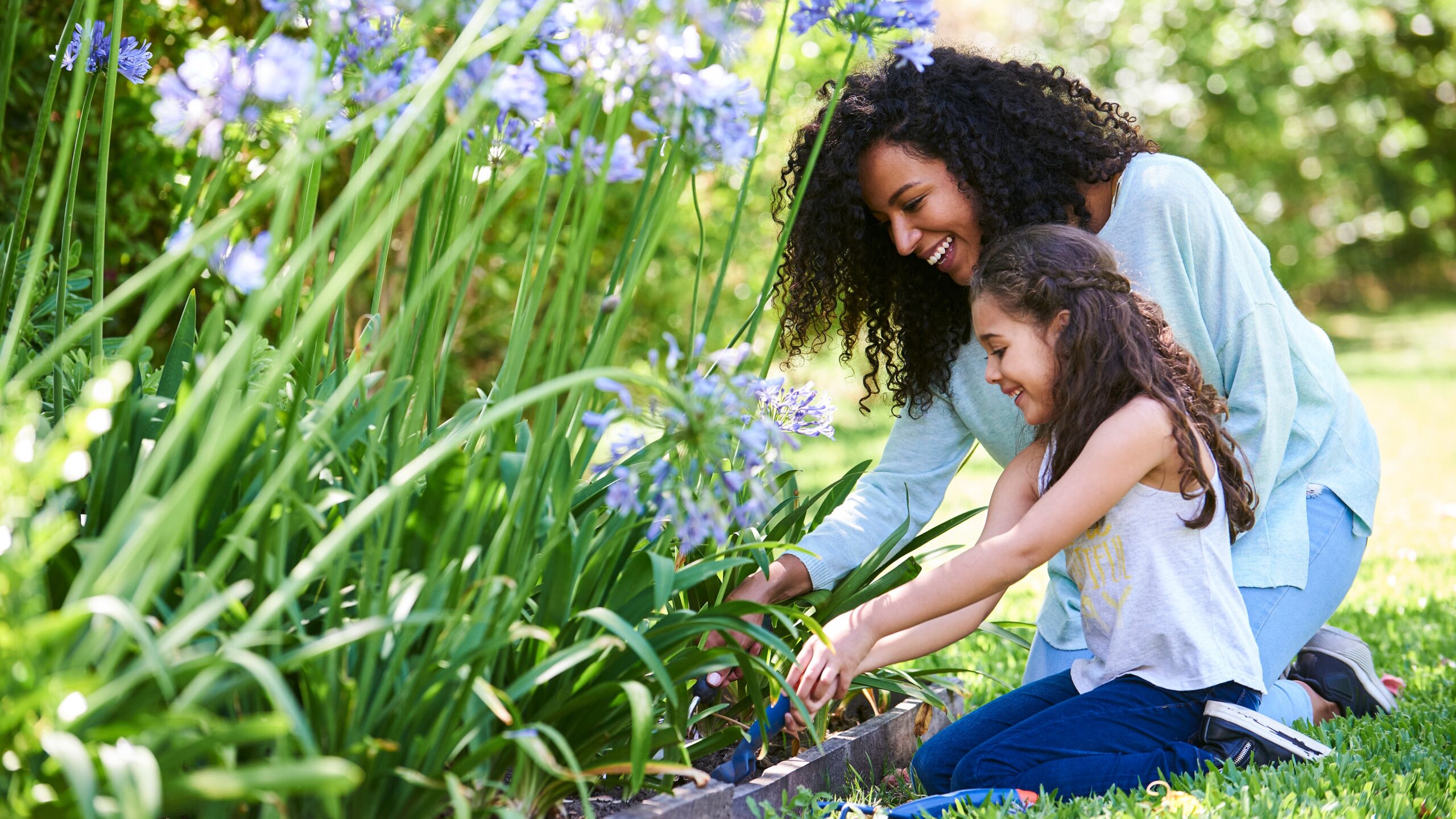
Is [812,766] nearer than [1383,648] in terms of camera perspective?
Yes

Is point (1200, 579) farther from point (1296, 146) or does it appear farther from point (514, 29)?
point (1296, 146)

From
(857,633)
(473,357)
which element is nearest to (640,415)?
(857,633)

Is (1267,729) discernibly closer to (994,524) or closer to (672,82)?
(994,524)

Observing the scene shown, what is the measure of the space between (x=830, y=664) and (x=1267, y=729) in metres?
0.77

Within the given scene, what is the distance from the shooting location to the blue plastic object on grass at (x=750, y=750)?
6.31 feet

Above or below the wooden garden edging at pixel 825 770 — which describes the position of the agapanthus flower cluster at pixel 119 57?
above

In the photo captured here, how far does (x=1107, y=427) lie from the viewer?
81.4 inches

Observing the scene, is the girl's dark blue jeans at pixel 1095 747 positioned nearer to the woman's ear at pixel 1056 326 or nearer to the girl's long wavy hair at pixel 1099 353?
the girl's long wavy hair at pixel 1099 353

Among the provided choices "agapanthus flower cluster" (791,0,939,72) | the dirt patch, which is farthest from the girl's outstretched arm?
"agapanthus flower cluster" (791,0,939,72)

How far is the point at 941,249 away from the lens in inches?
98.4

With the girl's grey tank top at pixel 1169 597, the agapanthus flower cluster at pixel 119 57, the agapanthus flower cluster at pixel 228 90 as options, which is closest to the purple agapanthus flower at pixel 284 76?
Answer: the agapanthus flower cluster at pixel 228 90

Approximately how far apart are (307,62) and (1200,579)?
5.55ft

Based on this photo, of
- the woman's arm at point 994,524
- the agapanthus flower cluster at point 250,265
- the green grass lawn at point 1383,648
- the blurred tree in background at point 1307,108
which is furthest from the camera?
the blurred tree in background at point 1307,108

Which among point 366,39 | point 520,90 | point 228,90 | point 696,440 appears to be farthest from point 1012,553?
point 228,90
